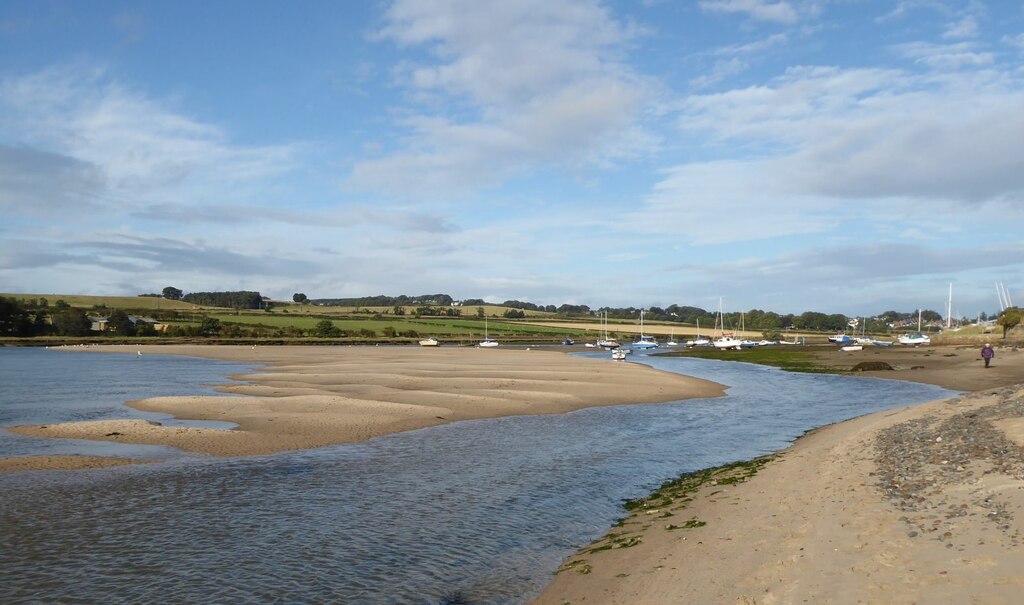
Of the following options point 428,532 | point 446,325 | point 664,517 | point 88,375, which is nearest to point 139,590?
point 428,532

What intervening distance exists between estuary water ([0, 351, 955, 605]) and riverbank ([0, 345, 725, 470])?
2.34 metres

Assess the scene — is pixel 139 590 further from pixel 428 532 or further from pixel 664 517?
pixel 664 517

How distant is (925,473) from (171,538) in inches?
563

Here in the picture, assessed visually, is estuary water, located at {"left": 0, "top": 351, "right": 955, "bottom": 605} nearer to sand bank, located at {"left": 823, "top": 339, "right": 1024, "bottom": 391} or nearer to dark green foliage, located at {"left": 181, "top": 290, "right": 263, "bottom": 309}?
sand bank, located at {"left": 823, "top": 339, "right": 1024, "bottom": 391}

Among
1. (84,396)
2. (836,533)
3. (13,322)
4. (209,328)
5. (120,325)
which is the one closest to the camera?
(836,533)

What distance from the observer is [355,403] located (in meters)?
29.6

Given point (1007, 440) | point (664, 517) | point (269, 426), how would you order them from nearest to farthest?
1. point (664, 517)
2. point (1007, 440)
3. point (269, 426)

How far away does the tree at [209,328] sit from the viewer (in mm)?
131625

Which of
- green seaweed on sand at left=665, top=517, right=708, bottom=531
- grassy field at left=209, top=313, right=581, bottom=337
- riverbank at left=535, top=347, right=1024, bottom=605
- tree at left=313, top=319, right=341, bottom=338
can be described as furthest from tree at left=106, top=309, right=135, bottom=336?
green seaweed on sand at left=665, top=517, right=708, bottom=531

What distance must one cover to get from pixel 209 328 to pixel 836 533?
13926 cm

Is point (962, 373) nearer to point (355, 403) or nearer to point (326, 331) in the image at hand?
point (355, 403)

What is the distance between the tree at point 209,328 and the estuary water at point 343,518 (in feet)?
399

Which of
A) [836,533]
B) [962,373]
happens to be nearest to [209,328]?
[962,373]

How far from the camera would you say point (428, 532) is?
40.6 ft
